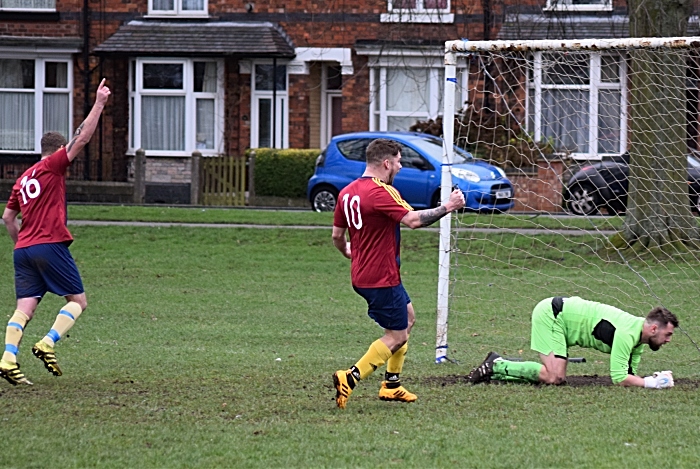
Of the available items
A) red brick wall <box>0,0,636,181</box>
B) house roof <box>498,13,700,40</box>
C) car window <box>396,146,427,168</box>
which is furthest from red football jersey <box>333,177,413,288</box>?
red brick wall <box>0,0,636,181</box>

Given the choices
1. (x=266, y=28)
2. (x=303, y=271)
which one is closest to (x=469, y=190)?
(x=303, y=271)

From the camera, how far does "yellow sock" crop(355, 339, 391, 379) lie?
7438 millimetres

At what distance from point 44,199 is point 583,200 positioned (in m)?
9.15

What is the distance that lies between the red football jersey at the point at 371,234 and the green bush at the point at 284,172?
21287mm

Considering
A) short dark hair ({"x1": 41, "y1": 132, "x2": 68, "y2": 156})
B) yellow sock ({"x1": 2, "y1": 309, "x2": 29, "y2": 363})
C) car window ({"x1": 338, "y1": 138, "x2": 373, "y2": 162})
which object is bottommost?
yellow sock ({"x1": 2, "y1": 309, "x2": 29, "y2": 363})

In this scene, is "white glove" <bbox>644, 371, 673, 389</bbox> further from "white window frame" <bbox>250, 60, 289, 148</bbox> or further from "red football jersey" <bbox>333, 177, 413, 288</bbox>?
"white window frame" <bbox>250, 60, 289, 148</bbox>

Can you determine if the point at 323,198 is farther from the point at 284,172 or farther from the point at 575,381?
the point at 575,381

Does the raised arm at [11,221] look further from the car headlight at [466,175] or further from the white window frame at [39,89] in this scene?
the white window frame at [39,89]

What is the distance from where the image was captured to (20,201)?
8383mm

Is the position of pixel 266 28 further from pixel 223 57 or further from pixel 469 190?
pixel 469 190

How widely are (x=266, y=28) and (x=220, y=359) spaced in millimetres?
21729

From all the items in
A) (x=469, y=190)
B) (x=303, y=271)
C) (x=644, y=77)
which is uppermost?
(x=644, y=77)

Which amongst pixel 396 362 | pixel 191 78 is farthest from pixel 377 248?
pixel 191 78

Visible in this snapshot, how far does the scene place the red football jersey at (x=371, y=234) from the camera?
7.29 meters
